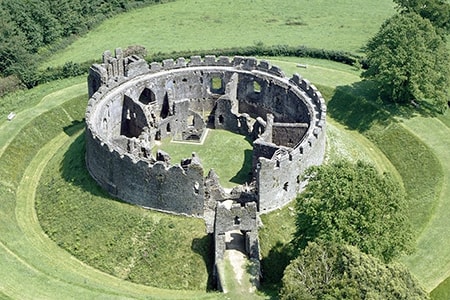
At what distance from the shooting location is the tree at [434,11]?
4478 inches

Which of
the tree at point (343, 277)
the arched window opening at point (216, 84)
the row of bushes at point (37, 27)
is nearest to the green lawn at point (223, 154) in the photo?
the arched window opening at point (216, 84)

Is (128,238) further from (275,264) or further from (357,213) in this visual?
(357,213)

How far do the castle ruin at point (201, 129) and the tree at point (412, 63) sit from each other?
43.5ft

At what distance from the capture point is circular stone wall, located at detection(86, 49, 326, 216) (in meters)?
74.8

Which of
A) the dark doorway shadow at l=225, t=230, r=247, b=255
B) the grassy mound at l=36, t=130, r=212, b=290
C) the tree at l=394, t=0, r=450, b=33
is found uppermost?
the tree at l=394, t=0, r=450, b=33

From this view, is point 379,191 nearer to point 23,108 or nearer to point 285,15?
point 23,108

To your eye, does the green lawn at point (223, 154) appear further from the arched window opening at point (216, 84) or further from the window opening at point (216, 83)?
the window opening at point (216, 83)

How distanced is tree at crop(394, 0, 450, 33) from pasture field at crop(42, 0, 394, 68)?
18.3 metres

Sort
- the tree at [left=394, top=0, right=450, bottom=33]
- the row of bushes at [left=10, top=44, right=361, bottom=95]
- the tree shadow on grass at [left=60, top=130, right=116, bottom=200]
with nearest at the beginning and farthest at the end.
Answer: the tree shadow on grass at [left=60, top=130, right=116, bottom=200] → the tree at [left=394, top=0, right=450, bottom=33] → the row of bushes at [left=10, top=44, right=361, bottom=95]

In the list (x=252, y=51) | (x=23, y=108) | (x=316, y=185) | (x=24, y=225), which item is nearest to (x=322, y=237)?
(x=316, y=185)

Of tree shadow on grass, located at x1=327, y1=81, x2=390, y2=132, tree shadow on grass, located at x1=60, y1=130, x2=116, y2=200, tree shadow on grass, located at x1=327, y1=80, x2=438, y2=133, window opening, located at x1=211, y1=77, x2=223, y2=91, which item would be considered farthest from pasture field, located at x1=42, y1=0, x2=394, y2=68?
tree shadow on grass, located at x1=60, y1=130, x2=116, y2=200

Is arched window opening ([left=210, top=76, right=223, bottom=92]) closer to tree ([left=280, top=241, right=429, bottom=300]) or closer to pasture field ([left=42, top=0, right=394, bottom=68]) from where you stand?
pasture field ([left=42, top=0, right=394, bottom=68])

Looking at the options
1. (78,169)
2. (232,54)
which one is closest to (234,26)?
(232,54)

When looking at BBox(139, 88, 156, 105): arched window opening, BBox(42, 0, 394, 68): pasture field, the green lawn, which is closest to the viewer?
the green lawn
